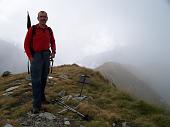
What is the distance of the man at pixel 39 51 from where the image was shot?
1305cm

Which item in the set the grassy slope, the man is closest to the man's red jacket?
the man

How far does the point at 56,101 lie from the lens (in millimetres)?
15953

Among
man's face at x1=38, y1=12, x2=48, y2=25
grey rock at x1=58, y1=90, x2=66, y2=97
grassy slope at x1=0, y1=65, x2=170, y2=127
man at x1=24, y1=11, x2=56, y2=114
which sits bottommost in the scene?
grassy slope at x1=0, y1=65, x2=170, y2=127

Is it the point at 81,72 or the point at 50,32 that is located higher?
the point at 50,32

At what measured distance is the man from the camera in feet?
42.8

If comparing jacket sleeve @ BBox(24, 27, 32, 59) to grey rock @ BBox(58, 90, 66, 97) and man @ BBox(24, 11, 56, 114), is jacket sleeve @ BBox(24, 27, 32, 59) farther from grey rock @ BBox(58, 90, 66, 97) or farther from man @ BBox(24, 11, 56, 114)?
grey rock @ BBox(58, 90, 66, 97)

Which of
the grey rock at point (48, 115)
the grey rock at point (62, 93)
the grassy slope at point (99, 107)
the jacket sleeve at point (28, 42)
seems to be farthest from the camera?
the grey rock at point (62, 93)

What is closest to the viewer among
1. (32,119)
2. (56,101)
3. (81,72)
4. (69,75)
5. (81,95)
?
(32,119)

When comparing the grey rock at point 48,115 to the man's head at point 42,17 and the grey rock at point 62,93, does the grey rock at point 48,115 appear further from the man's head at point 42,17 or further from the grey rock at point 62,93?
the grey rock at point 62,93

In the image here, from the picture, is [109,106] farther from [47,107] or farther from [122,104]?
[47,107]

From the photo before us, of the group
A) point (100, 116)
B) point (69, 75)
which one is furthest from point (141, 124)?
point (69, 75)

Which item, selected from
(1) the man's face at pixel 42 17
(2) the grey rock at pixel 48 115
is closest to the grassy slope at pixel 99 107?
(2) the grey rock at pixel 48 115

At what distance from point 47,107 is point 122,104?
3807 millimetres

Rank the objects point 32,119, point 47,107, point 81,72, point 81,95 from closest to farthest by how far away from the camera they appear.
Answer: point 32,119 < point 47,107 < point 81,95 < point 81,72
